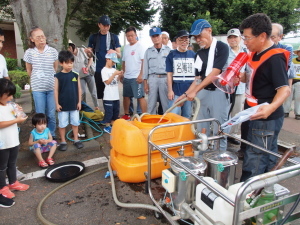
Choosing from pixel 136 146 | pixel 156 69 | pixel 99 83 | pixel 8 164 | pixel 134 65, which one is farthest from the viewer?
pixel 99 83

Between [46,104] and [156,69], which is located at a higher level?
[156,69]

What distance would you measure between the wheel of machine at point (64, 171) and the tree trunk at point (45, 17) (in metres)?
2.45

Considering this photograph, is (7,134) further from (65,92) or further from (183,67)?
(183,67)

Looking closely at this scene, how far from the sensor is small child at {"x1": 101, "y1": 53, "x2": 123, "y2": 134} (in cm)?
468

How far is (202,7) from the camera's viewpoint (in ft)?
55.8

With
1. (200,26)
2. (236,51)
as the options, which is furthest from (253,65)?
(236,51)

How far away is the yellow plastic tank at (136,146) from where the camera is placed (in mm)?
2762

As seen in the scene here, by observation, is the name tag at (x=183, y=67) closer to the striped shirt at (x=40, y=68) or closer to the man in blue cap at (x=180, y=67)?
the man in blue cap at (x=180, y=67)

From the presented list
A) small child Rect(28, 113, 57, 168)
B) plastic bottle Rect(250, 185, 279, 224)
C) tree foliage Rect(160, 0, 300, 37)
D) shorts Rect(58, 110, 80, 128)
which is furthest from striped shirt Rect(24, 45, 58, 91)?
tree foliage Rect(160, 0, 300, 37)

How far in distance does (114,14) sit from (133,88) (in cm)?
1080

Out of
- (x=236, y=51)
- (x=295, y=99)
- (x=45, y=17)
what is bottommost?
(x=295, y=99)

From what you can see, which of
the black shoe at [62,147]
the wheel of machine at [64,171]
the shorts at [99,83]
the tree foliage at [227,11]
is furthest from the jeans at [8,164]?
the tree foliage at [227,11]

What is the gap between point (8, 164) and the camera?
2879 millimetres

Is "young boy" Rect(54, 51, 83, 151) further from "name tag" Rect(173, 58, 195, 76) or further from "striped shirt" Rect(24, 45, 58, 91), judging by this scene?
"name tag" Rect(173, 58, 195, 76)
